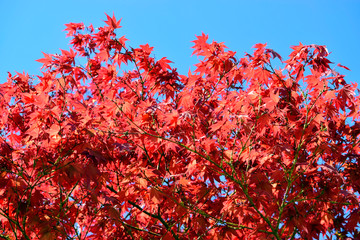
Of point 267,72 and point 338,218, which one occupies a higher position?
point 267,72

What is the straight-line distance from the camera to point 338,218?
16.3 feet

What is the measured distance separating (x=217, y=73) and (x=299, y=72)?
4.24 feet

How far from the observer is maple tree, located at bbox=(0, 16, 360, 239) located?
3895mm

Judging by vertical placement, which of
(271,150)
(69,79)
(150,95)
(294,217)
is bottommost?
(294,217)

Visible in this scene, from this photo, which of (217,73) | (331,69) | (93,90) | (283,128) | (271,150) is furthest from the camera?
(93,90)

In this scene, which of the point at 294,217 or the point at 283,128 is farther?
the point at 283,128

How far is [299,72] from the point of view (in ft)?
16.4

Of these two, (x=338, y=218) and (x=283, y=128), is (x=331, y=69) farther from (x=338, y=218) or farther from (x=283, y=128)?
(x=338, y=218)

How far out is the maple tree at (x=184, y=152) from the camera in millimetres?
3895

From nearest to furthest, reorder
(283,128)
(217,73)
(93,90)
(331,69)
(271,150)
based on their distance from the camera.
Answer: (271,150), (283,128), (331,69), (217,73), (93,90)

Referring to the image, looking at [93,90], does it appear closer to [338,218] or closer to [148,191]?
[148,191]

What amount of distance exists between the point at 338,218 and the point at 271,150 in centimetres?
186

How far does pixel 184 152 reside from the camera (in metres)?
4.76

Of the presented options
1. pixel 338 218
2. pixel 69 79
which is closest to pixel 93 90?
pixel 69 79
